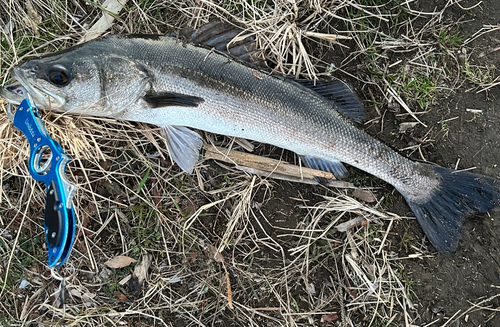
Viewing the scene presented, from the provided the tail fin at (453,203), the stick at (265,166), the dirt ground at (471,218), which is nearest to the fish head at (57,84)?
the stick at (265,166)

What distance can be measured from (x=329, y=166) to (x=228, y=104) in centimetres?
113

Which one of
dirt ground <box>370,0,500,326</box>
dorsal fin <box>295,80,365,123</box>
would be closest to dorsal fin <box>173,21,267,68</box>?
dorsal fin <box>295,80,365,123</box>

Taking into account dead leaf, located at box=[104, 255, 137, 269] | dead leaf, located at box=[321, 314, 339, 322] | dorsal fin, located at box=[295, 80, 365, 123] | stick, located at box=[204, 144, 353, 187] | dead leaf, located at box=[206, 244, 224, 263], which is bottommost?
dead leaf, located at box=[321, 314, 339, 322]

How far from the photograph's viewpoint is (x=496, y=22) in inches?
146

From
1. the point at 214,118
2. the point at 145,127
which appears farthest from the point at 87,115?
the point at 214,118

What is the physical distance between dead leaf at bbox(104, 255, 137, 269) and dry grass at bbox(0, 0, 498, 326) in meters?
0.05

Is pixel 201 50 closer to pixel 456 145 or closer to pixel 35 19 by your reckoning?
pixel 35 19

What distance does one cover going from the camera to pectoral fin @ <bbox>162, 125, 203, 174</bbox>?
3369 mm

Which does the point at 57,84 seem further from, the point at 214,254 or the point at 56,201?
the point at 214,254

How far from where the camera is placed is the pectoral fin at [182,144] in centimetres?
337

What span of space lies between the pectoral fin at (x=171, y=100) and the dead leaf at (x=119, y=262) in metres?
1.47

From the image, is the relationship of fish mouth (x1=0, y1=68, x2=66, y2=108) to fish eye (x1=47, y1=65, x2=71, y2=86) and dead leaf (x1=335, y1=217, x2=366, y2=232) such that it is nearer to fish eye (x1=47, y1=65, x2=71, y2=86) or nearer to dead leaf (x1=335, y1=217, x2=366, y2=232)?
fish eye (x1=47, y1=65, x2=71, y2=86)

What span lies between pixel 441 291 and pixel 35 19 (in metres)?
4.72

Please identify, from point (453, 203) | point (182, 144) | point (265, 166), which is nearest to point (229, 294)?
point (265, 166)
